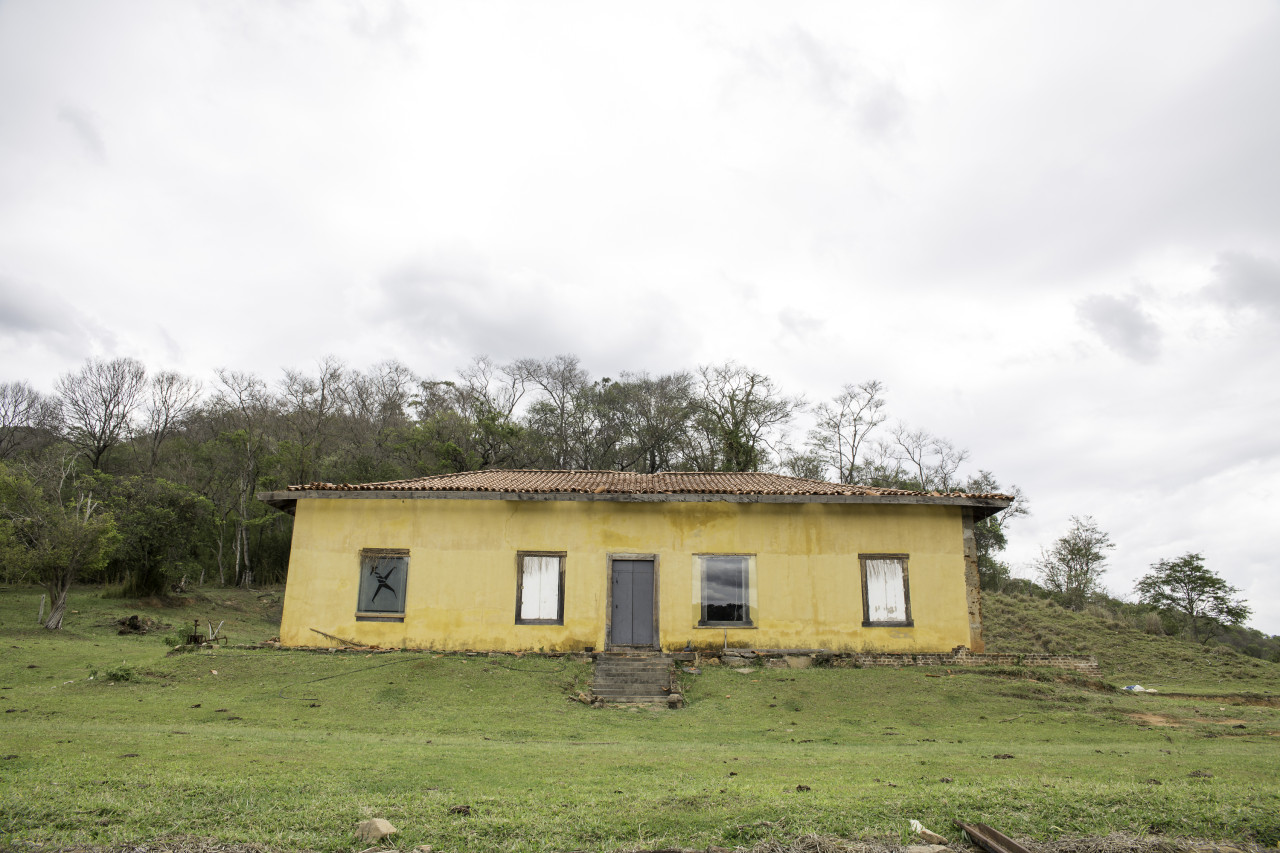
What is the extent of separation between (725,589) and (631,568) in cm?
209

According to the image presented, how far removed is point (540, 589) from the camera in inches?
654

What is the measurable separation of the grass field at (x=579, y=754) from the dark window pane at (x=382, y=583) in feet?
4.27

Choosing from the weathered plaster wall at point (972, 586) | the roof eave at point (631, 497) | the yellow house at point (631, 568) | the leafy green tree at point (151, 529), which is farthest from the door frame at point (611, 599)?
the leafy green tree at point (151, 529)

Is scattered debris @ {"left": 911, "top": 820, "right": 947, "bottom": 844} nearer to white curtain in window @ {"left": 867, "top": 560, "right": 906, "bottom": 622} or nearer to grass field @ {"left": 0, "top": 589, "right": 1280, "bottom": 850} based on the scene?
grass field @ {"left": 0, "top": 589, "right": 1280, "bottom": 850}

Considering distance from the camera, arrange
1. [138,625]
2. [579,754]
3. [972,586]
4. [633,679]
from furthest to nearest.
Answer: [138,625]
[972,586]
[633,679]
[579,754]

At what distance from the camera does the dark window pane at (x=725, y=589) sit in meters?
16.5

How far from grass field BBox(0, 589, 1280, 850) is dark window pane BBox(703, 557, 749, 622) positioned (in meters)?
1.48

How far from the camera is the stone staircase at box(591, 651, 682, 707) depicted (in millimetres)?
13727

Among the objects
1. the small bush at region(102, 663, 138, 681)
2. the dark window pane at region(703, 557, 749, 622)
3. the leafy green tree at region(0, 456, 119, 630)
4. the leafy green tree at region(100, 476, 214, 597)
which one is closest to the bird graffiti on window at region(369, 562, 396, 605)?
the small bush at region(102, 663, 138, 681)

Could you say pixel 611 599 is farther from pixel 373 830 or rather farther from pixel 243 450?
pixel 243 450

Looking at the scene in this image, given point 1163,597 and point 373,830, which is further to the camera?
point 1163,597

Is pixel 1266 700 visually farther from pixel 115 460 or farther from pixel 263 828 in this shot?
pixel 115 460

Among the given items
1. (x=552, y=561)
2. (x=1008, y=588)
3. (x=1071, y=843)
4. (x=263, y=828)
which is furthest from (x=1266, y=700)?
(x=1008, y=588)

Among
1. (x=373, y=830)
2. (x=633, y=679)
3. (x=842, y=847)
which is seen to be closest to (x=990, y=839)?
(x=842, y=847)
